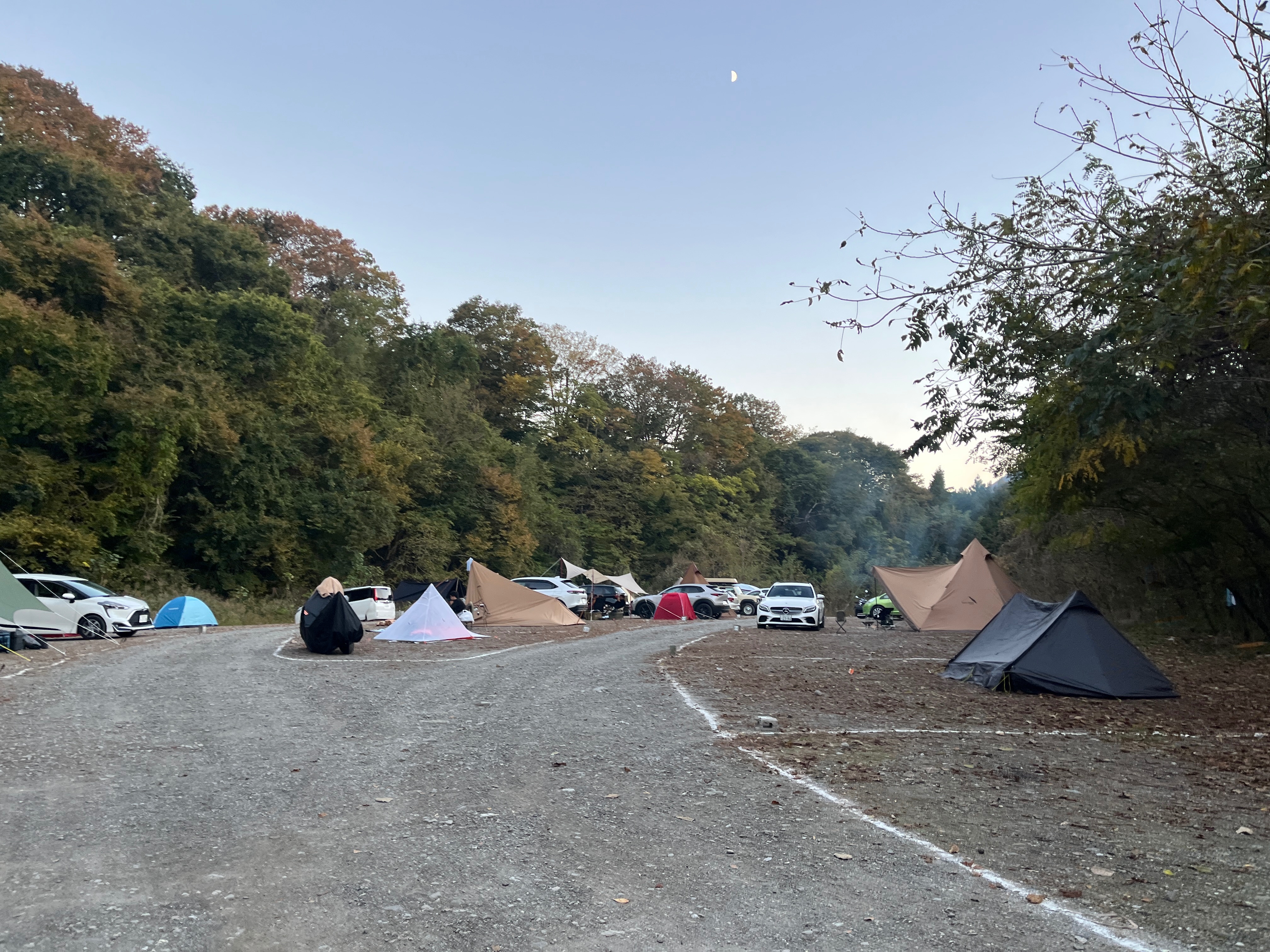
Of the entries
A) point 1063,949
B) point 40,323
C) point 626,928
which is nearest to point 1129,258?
point 1063,949

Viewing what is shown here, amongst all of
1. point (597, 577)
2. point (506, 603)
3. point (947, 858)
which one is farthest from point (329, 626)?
point (597, 577)

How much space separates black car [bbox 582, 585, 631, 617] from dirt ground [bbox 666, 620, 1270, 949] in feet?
71.6

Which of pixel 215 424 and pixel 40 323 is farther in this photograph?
pixel 215 424

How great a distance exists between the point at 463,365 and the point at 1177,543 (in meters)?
39.5

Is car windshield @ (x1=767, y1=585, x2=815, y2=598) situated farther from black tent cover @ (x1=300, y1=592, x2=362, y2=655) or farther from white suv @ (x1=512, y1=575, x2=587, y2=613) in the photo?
black tent cover @ (x1=300, y1=592, x2=362, y2=655)

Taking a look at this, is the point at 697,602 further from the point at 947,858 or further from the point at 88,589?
the point at 947,858

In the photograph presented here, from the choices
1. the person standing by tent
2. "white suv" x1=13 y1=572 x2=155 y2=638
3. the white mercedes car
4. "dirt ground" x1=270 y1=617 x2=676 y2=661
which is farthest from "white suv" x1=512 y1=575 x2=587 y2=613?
the person standing by tent

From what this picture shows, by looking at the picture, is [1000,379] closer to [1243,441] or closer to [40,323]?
[1243,441]

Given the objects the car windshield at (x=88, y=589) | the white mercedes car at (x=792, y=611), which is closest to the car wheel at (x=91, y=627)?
the car windshield at (x=88, y=589)

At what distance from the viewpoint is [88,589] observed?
2098 cm

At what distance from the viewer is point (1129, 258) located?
942 cm

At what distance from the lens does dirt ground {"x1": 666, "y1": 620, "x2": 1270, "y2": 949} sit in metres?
4.68

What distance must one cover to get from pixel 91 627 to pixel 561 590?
1588 centimetres

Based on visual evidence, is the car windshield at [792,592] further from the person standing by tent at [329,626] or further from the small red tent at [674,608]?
the person standing by tent at [329,626]
